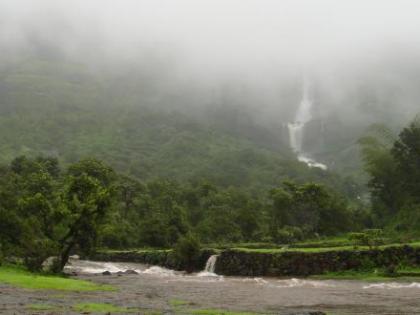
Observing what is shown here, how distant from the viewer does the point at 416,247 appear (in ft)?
150

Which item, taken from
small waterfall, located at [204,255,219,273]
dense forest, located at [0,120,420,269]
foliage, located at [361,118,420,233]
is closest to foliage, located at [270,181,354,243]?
dense forest, located at [0,120,420,269]

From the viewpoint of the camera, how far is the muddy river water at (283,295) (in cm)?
2678

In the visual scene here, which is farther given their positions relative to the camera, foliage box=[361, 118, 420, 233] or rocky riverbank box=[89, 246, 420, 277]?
foliage box=[361, 118, 420, 233]

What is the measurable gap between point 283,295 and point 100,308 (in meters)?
13.1

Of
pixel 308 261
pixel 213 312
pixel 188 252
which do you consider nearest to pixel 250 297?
pixel 213 312

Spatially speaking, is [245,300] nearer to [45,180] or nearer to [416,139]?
[416,139]

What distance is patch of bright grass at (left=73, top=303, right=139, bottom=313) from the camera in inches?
→ 899

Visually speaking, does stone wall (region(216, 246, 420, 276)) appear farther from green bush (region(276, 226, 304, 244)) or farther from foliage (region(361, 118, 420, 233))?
foliage (region(361, 118, 420, 233))

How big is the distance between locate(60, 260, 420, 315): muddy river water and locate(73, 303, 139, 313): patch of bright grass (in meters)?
1.77

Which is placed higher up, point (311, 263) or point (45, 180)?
point (45, 180)

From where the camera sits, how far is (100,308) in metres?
23.6

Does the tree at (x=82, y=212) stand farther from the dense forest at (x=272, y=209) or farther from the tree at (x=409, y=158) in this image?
the tree at (x=409, y=158)

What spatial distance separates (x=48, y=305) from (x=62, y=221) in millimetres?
20674

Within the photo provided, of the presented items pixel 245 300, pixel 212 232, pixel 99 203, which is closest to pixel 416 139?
pixel 212 232
